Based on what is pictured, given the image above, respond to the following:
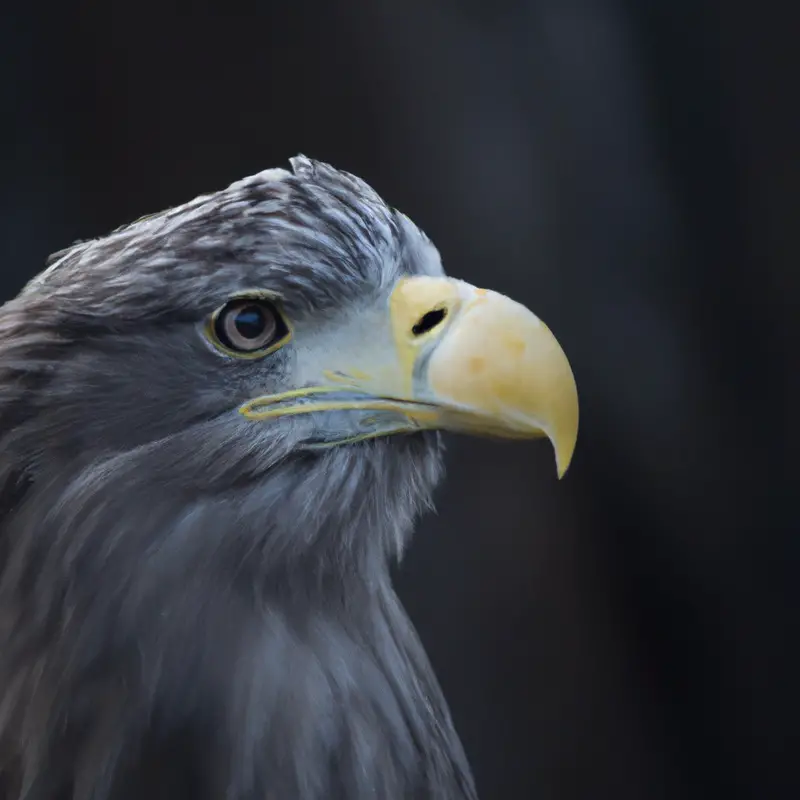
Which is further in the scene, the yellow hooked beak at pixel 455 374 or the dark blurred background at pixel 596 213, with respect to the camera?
the dark blurred background at pixel 596 213

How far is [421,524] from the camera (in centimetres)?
143

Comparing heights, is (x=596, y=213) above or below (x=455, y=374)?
above

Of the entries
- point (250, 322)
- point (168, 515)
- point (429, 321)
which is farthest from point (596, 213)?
point (168, 515)

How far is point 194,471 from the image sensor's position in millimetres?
913

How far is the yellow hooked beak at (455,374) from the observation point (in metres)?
0.85

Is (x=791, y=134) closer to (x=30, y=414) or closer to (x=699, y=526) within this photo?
(x=699, y=526)

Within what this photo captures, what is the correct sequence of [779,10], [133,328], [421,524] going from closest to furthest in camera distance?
[133,328]
[779,10]
[421,524]

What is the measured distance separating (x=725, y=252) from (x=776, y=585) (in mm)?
428

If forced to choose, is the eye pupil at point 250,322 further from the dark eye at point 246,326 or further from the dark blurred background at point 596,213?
the dark blurred background at point 596,213

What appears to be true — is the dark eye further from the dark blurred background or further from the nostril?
the dark blurred background

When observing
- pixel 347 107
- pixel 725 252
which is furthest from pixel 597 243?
pixel 347 107

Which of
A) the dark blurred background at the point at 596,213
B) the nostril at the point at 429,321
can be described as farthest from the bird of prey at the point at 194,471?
the dark blurred background at the point at 596,213

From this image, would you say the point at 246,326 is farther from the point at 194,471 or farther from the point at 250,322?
the point at 194,471

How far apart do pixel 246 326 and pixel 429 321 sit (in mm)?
173
